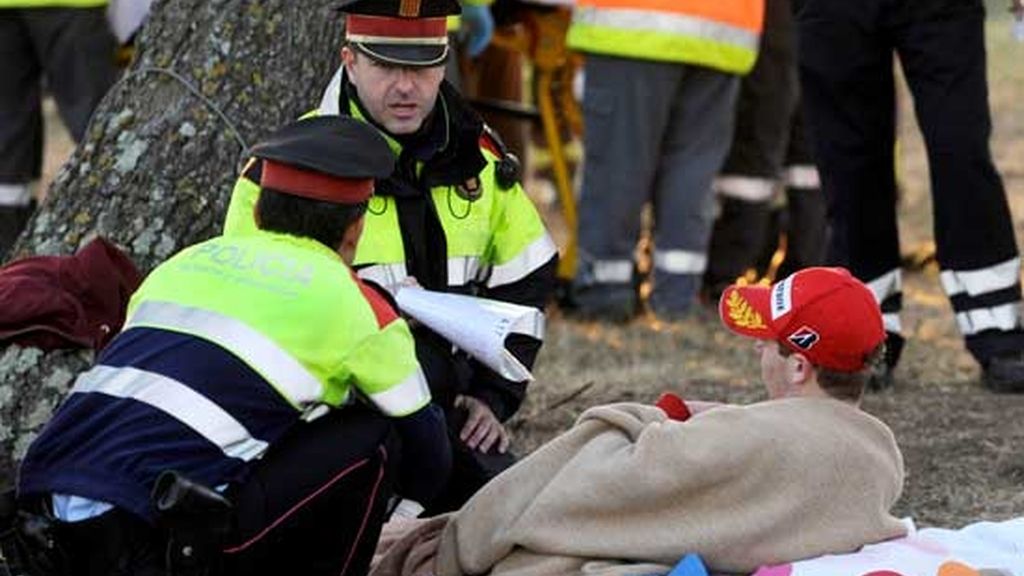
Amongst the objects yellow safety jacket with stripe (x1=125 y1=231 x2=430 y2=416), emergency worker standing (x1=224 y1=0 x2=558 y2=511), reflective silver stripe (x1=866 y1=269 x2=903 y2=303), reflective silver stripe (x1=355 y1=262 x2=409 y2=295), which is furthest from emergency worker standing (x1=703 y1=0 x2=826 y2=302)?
yellow safety jacket with stripe (x1=125 y1=231 x2=430 y2=416)

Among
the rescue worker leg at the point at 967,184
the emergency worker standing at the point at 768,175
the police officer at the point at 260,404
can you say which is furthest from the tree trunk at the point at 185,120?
the emergency worker standing at the point at 768,175

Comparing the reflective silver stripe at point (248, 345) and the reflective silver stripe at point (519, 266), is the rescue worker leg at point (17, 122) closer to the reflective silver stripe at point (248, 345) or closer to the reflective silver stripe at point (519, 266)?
the reflective silver stripe at point (519, 266)

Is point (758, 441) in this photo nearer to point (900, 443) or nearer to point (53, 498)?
point (53, 498)

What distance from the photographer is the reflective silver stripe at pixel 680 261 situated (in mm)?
9461

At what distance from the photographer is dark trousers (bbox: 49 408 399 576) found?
4758 mm

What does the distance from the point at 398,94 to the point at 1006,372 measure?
8.29 feet

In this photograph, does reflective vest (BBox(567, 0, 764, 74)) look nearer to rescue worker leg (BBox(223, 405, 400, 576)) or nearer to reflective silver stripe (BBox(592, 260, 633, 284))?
reflective silver stripe (BBox(592, 260, 633, 284))

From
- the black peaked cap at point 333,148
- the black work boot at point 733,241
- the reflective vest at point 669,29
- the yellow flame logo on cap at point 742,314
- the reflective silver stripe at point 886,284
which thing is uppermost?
the black peaked cap at point 333,148

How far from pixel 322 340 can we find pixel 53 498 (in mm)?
596

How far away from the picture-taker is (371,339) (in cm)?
477

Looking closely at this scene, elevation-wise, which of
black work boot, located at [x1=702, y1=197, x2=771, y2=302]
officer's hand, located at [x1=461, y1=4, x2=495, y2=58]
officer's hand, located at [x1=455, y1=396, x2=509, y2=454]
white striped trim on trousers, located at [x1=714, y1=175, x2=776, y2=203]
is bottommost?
black work boot, located at [x1=702, y1=197, x2=771, y2=302]

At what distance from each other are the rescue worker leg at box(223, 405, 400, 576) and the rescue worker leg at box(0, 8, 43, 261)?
14.9 ft

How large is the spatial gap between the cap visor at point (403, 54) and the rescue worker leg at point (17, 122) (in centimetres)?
363

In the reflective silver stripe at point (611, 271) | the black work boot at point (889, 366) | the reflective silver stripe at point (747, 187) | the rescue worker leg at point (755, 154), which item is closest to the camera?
the black work boot at point (889, 366)
